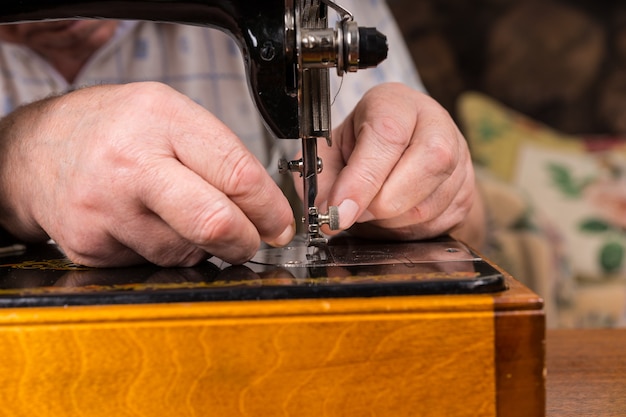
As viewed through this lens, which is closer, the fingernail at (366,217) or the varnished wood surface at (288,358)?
the varnished wood surface at (288,358)

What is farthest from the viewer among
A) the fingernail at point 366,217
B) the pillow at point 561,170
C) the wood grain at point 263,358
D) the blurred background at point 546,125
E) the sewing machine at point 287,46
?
the pillow at point 561,170

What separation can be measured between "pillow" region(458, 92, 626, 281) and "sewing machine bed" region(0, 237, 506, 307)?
1.81 metres

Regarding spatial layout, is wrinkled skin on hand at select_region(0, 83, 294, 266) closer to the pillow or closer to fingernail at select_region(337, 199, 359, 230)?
fingernail at select_region(337, 199, 359, 230)

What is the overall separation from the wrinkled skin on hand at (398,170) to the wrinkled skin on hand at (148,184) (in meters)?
0.09

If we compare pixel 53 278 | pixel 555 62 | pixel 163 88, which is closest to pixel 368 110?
pixel 163 88

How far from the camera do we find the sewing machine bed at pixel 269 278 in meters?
0.64

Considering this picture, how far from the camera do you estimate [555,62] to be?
3023mm

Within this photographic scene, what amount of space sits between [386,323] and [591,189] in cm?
215

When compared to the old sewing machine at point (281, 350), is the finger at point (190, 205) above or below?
above

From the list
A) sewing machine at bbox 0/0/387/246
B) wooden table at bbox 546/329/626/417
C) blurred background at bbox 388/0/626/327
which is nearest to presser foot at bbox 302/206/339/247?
sewing machine at bbox 0/0/387/246

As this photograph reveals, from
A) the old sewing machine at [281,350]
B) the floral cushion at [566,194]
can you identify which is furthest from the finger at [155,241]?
the floral cushion at [566,194]

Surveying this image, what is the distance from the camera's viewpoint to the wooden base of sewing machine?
0.63 m

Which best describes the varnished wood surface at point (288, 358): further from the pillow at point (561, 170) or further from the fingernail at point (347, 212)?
the pillow at point (561, 170)

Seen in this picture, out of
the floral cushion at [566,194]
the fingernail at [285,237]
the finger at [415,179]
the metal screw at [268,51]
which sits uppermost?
the metal screw at [268,51]
